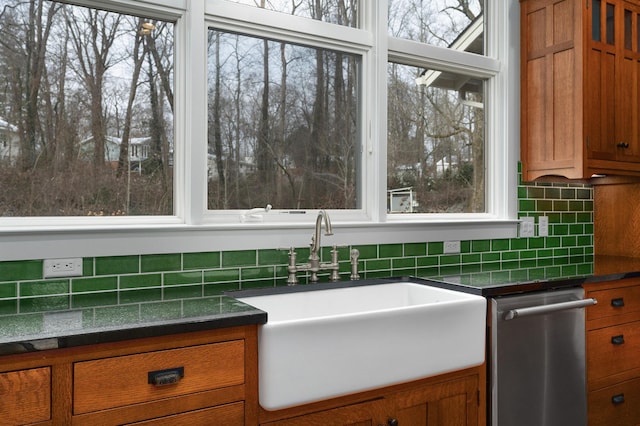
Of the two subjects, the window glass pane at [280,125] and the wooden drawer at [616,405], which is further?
the wooden drawer at [616,405]

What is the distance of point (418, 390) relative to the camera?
186 cm

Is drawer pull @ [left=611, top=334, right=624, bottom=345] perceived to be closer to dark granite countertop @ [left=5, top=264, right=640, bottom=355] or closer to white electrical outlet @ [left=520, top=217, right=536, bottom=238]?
white electrical outlet @ [left=520, top=217, right=536, bottom=238]

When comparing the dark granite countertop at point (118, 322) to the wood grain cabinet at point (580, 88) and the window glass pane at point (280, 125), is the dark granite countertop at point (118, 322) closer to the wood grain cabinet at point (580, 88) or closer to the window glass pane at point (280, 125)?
the window glass pane at point (280, 125)

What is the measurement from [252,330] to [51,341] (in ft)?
1.74

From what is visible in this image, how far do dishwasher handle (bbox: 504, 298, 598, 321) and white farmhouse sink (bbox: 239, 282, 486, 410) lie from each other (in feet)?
0.65

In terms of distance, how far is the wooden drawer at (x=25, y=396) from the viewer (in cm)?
124

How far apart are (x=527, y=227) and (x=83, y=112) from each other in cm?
244

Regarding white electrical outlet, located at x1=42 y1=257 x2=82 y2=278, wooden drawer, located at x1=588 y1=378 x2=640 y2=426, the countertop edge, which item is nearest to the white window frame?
→ white electrical outlet, located at x1=42 y1=257 x2=82 y2=278

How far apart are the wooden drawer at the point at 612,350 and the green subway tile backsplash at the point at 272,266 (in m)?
0.30

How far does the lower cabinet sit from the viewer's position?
1684mm

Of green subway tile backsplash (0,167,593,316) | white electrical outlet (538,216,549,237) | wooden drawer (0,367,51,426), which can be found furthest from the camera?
white electrical outlet (538,216,549,237)

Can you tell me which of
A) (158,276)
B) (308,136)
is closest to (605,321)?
(308,136)

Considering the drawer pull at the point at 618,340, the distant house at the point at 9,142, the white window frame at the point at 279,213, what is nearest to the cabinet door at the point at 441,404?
the white window frame at the point at 279,213

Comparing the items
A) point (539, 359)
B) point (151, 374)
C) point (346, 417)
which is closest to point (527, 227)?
point (539, 359)
